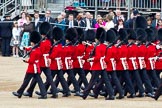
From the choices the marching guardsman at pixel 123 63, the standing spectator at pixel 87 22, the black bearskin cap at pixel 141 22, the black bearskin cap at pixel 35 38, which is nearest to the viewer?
the black bearskin cap at pixel 35 38

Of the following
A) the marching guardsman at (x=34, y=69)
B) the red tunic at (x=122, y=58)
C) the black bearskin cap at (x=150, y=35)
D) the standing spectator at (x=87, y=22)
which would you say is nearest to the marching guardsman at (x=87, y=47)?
the red tunic at (x=122, y=58)

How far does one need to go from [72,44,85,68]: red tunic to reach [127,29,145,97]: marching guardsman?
1.11m

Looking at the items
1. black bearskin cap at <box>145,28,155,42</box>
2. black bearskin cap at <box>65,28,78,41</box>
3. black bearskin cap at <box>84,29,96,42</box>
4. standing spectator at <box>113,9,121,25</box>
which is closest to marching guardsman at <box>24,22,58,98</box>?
black bearskin cap at <box>65,28,78,41</box>

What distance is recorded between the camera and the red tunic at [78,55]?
69.5 feet

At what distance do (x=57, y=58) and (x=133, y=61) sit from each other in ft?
5.90

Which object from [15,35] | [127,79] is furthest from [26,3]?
[127,79]

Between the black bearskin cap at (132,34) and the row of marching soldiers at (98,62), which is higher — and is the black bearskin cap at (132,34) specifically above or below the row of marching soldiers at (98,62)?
above

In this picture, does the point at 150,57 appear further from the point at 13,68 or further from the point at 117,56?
the point at 13,68

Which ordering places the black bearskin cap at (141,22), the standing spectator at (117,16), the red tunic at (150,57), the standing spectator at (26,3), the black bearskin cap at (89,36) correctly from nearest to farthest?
the red tunic at (150,57), the black bearskin cap at (89,36), the black bearskin cap at (141,22), the standing spectator at (117,16), the standing spectator at (26,3)

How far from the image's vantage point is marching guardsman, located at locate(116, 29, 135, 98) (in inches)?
817

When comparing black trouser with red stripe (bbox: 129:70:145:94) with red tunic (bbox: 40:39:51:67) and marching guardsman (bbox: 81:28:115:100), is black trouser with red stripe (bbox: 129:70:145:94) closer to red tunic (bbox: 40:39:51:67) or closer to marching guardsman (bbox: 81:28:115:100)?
marching guardsman (bbox: 81:28:115:100)

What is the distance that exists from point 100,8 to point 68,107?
14.0m

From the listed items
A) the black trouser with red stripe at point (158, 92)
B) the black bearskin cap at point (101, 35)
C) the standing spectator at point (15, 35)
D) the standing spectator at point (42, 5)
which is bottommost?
the black trouser with red stripe at point (158, 92)

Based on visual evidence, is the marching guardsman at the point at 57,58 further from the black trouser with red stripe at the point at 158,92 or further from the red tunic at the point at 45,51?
the black trouser with red stripe at the point at 158,92
